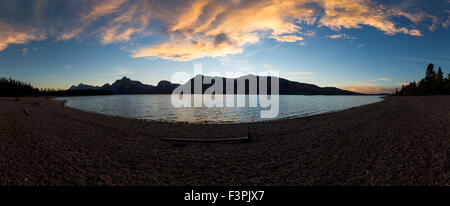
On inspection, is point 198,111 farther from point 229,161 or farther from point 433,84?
point 433,84

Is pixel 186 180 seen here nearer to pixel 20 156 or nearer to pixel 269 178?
pixel 269 178

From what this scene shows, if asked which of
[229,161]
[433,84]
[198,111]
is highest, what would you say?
[433,84]

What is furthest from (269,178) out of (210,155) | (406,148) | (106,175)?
(406,148)

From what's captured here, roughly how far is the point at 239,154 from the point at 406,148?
10.2 metres

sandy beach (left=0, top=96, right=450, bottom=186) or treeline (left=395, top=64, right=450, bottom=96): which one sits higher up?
treeline (left=395, top=64, right=450, bottom=96)

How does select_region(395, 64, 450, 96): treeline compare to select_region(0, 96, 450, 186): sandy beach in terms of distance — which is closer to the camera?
select_region(0, 96, 450, 186): sandy beach

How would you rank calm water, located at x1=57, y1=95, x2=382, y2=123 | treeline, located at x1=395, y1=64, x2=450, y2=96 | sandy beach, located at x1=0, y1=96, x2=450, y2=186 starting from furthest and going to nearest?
1. treeline, located at x1=395, y1=64, x2=450, y2=96
2. calm water, located at x1=57, y1=95, x2=382, y2=123
3. sandy beach, located at x1=0, y1=96, x2=450, y2=186

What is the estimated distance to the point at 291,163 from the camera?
33.8 ft

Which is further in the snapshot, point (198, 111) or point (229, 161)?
point (198, 111)

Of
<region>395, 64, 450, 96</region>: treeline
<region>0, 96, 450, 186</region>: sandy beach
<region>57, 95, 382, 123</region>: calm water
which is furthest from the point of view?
<region>395, 64, 450, 96</region>: treeline

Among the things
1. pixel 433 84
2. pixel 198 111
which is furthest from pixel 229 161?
pixel 433 84

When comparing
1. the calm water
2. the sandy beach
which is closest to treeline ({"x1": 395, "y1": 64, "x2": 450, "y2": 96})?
the calm water

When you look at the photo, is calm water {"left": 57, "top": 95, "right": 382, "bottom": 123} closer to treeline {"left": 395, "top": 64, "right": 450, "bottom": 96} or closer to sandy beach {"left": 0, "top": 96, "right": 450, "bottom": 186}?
sandy beach {"left": 0, "top": 96, "right": 450, "bottom": 186}

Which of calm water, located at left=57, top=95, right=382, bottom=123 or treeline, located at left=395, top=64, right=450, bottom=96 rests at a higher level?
treeline, located at left=395, top=64, right=450, bottom=96
